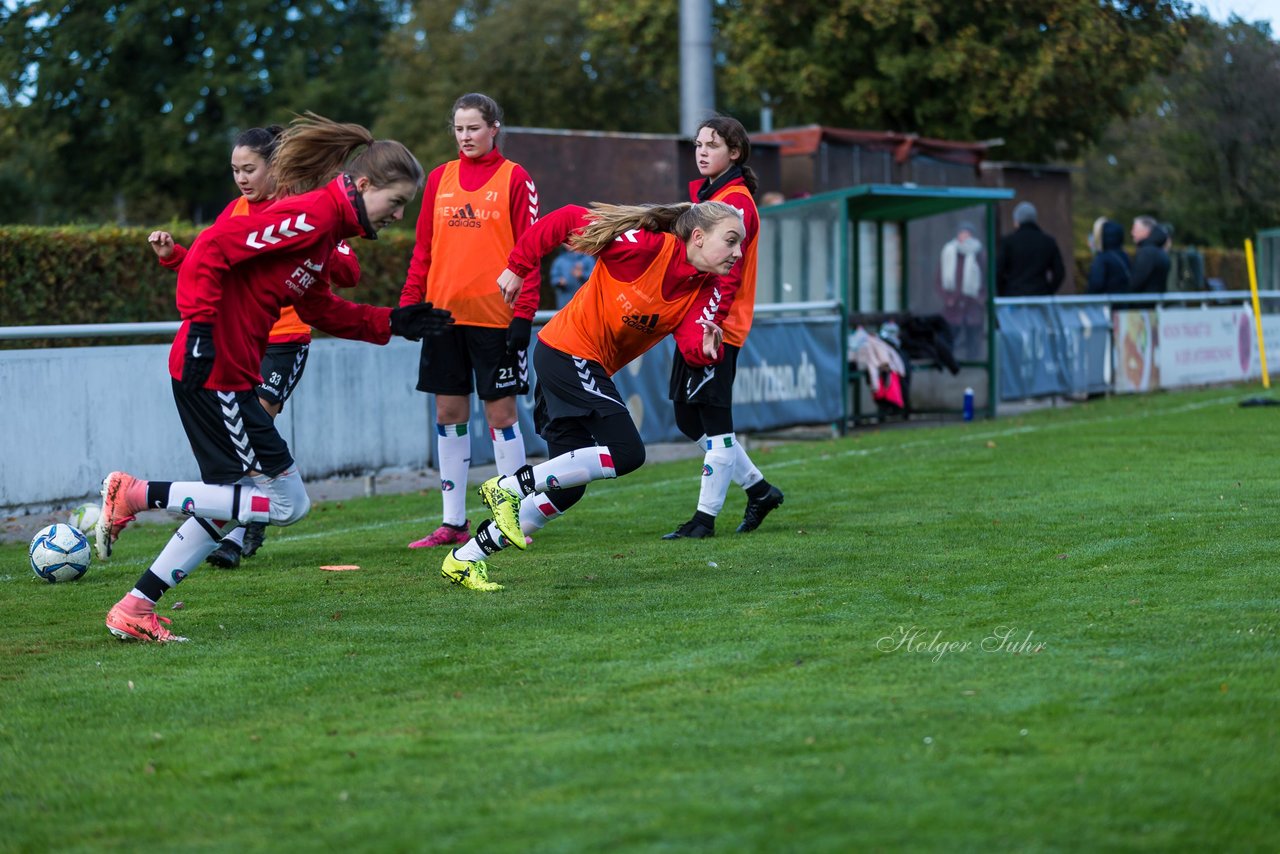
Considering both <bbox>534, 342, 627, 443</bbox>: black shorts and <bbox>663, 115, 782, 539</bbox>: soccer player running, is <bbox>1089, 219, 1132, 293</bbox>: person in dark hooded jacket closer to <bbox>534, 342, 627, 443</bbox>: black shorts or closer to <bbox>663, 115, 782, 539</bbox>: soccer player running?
<bbox>663, 115, 782, 539</bbox>: soccer player running

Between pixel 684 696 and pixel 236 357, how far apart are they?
7.31ft

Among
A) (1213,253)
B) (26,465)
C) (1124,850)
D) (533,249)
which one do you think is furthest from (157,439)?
(1213,253)

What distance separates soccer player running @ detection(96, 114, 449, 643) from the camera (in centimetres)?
559

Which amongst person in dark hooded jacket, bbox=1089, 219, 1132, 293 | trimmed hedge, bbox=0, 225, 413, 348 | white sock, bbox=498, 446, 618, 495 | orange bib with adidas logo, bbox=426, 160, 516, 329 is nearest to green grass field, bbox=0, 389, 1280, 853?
white sock, bbox=498, 446, 618, 495

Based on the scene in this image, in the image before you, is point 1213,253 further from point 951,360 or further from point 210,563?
point 210,563

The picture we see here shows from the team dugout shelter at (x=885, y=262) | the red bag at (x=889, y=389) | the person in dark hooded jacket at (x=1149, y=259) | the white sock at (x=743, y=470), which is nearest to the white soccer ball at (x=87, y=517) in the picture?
the white sock at (x=743, y=470)

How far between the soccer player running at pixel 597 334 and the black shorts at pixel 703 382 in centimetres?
106

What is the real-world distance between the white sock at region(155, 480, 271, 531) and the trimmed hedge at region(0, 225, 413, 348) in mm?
10422

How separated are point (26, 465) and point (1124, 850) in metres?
7.47

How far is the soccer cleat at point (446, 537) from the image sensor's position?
8086mm

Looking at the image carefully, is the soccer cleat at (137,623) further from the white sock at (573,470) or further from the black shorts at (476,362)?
the black shorts at (476,362)

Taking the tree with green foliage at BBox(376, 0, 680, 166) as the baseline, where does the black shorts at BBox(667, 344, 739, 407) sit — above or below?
below

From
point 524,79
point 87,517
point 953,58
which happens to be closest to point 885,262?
point 87,517

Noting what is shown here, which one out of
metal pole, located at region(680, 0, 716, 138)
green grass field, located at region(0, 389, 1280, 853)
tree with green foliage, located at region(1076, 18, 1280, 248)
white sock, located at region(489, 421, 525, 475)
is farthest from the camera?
tree with green foliage, located at region(1076, 18, 1280, 248)
